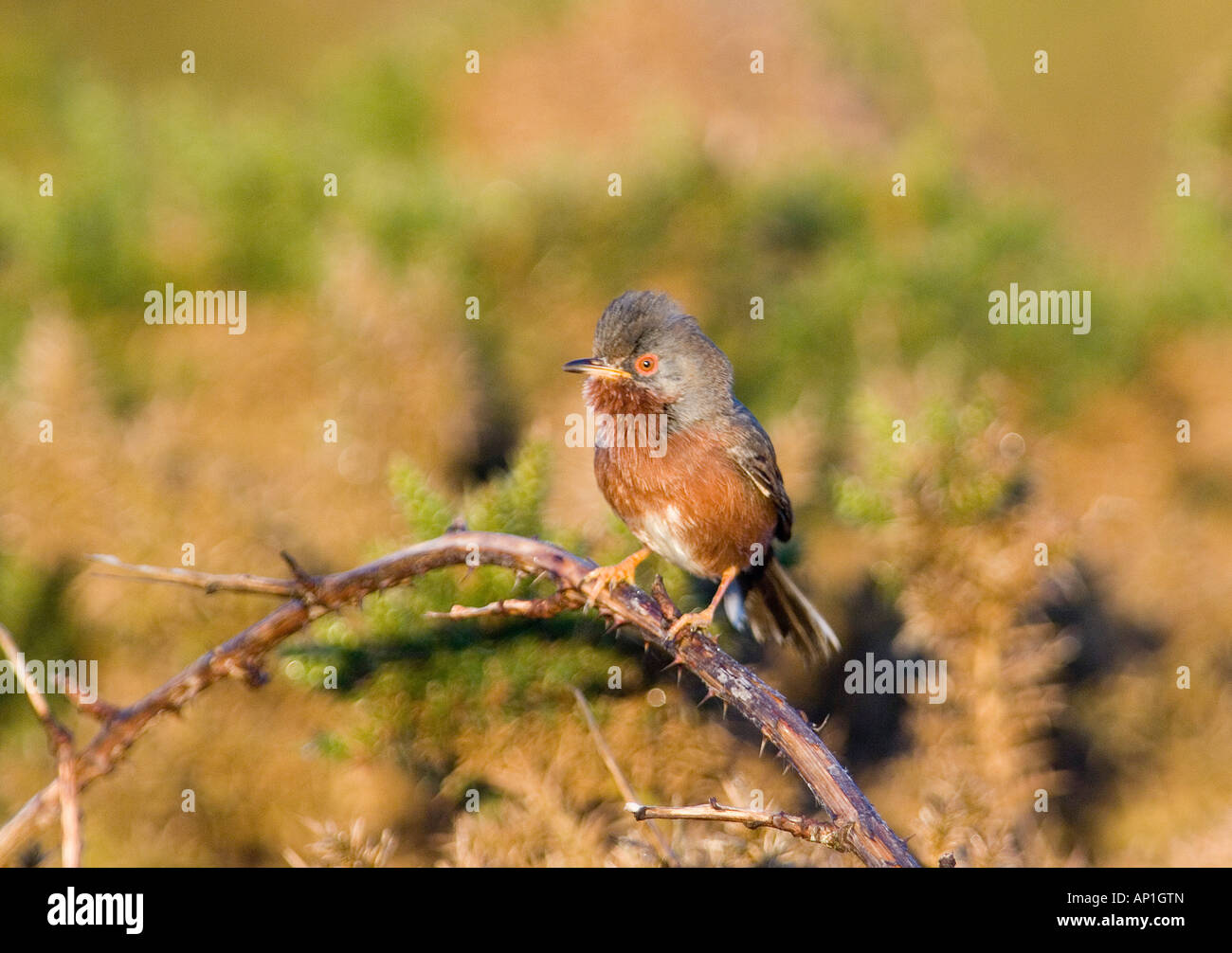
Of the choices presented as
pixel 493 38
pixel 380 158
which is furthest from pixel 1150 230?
pixel 380 158

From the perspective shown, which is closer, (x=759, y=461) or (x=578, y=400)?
(x=759, y=461)

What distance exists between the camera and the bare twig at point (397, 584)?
71.1 inches

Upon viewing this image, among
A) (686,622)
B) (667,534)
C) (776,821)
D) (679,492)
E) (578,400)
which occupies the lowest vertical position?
→ (776,821)

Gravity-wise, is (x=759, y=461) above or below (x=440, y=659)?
above

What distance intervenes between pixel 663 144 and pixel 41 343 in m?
3.26

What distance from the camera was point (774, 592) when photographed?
3088 mm

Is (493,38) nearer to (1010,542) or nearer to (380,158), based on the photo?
(380,158)

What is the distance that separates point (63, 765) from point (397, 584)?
0.59 metres

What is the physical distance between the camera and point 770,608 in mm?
3094

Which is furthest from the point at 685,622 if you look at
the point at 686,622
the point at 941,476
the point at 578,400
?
the point at 578,400

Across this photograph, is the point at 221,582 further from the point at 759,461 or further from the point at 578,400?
the point at 578,400

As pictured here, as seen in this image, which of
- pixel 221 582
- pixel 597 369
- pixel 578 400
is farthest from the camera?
pixel 578 400

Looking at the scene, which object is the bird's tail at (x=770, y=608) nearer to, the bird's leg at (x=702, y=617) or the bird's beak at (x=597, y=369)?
the bird's leg at (x=702, y=617)

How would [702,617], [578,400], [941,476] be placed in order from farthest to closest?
[578,400], [941,476], [702,617]
